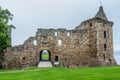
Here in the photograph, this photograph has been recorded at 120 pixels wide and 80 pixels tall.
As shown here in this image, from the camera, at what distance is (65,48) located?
238 feet

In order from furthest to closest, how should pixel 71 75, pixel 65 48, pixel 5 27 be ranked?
pixel 65 48 < pixel 5 27 < pixel 71 75

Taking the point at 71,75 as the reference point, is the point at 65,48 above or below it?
above

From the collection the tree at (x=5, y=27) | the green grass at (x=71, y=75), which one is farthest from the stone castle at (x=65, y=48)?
the green grass at (x=71, y=75)

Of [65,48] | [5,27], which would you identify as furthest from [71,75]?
[65,48]

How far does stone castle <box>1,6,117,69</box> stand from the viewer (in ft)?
236

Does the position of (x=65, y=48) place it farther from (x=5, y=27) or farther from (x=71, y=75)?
(x=71, y=75)

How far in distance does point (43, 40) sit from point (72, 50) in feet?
20.9

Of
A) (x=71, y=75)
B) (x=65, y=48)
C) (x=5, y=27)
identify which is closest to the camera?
(x=71, y=75)

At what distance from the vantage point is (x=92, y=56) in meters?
72.0

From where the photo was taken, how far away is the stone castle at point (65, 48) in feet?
236

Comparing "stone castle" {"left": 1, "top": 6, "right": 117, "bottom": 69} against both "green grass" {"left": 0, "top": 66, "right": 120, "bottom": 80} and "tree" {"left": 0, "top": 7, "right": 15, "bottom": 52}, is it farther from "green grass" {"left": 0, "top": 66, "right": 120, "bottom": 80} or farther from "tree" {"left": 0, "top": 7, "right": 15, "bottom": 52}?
"green grass" {"left": 0, "top": 66, "right": 120, "bottom": 80}

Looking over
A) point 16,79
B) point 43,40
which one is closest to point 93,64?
point 43,40

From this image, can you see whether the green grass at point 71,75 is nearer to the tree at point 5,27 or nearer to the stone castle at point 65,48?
the tree at point 5,27

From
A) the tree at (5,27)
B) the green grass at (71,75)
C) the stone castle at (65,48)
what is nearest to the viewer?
the green grass at (71,75)
